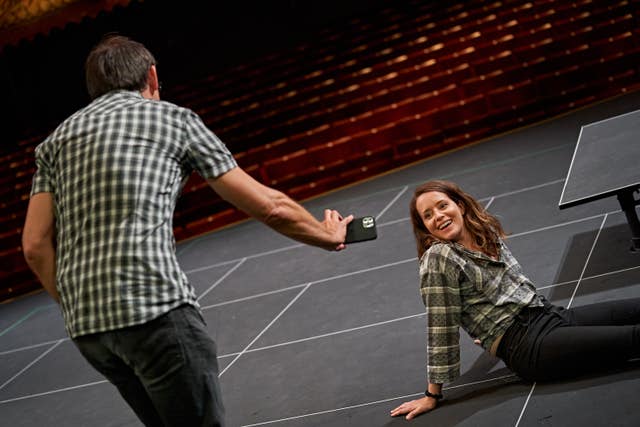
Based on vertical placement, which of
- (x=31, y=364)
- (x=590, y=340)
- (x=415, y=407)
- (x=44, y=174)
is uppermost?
(x=44, y=174)

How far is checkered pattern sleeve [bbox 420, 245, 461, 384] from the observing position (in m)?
2.13

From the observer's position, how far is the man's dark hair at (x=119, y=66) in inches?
63.2

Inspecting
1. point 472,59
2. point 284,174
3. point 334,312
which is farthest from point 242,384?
point 472,59

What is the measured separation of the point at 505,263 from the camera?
2.23 m

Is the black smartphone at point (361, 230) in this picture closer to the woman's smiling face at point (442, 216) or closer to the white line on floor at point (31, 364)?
the woman's smiling face at point (442, 216)

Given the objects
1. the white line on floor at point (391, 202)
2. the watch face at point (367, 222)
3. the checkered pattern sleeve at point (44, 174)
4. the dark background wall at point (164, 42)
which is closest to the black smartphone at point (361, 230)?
the watch face at point (367, 222)

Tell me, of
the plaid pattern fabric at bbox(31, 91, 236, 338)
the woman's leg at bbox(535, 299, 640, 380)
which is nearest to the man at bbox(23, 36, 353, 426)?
the plaid pattern fabric at bbox(31, 91, 236, 338)

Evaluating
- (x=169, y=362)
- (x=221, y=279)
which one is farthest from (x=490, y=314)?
(x=221, y=279)

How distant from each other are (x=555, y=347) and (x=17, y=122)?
9.08m

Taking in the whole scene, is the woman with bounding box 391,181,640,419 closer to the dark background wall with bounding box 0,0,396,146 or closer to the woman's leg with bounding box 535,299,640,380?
the woman's leg with bounding box 535,299,640,380

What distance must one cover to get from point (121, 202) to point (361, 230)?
1.59 ft

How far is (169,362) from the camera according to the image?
153 cm

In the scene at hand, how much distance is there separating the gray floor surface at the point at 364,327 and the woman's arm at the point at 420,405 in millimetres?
25

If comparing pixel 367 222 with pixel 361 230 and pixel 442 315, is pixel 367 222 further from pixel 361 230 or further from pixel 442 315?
pixel 442 315
